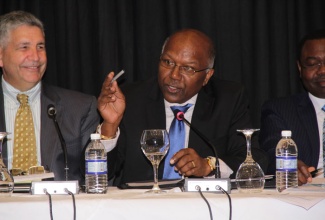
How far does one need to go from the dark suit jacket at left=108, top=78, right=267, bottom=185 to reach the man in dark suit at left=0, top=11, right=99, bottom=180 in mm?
287

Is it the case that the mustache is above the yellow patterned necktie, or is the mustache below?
above

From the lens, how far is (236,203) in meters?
2.19

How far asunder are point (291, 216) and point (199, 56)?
5.43 feet

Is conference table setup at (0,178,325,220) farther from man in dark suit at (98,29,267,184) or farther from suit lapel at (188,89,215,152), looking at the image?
suit lapel at (188,89,215,152)

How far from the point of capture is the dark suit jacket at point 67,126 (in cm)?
358

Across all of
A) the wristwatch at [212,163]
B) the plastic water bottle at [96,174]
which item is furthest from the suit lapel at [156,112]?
the plastic water bottle at [96,174]

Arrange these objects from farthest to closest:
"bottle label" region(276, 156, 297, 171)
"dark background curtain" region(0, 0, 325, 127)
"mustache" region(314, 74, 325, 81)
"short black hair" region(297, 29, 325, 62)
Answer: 1. "dark background curtain" region(0, 0, 325, 127)
2. "short black hair" region(297, 29, 325, 62)
3. "mustache" region(314, 74, 325, 81)
4. "bottle label" region(276, 156, 297, 171)

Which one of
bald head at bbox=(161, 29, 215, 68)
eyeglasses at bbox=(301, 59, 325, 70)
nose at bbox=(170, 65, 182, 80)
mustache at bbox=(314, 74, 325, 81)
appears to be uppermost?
bald head at bbox=(161, 29, 215, 68)

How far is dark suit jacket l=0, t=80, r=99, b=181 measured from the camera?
3.58 meters

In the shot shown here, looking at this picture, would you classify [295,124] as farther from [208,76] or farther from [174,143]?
[174,143]

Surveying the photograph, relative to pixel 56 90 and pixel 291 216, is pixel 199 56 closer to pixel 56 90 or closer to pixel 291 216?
pixel 56 90

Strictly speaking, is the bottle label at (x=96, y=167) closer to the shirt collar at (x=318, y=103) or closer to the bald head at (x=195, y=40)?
the bald head at (x=195, y=40)

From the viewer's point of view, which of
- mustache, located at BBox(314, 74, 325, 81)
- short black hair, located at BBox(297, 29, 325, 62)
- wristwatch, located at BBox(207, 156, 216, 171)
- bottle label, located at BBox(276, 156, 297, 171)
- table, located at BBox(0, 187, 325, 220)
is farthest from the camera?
short black hair, located at BBox(297, 29, 325, 62)

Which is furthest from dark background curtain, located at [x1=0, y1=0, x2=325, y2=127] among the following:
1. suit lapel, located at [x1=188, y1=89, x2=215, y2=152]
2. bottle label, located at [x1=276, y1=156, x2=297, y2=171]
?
bottle label, located at [x1=276, y1=156, x2=297, y2=171]
